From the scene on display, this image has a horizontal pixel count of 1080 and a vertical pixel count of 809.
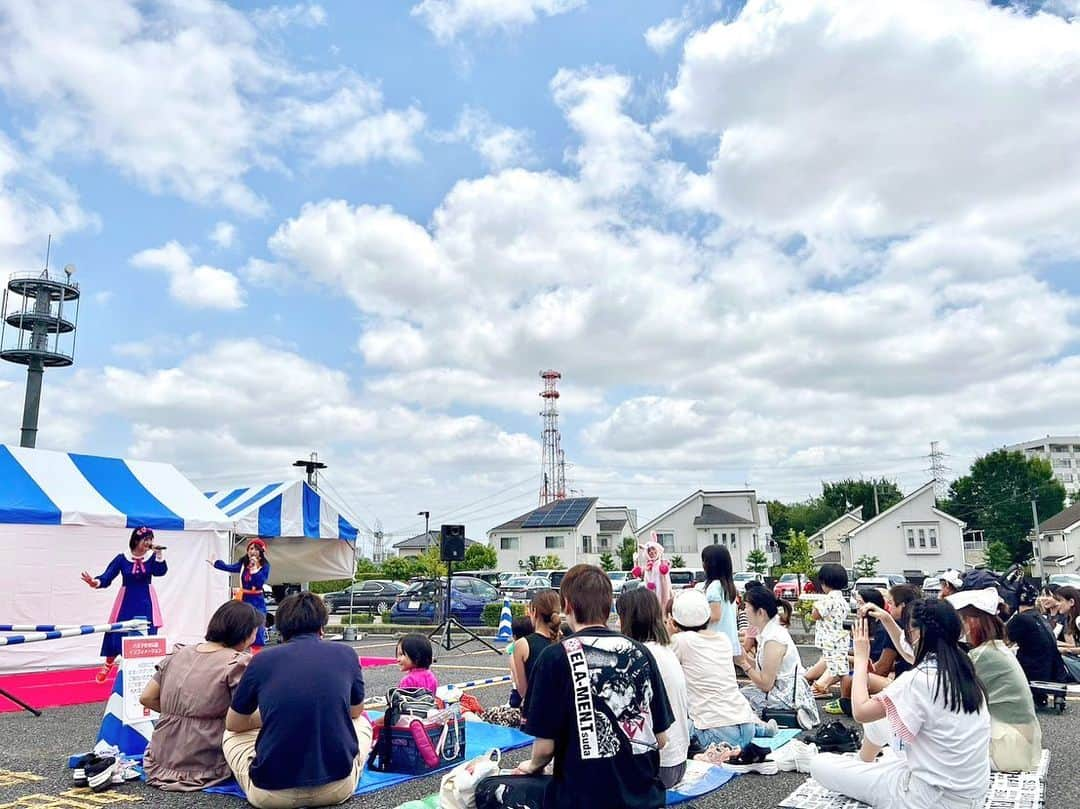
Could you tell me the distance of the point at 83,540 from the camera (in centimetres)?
1049

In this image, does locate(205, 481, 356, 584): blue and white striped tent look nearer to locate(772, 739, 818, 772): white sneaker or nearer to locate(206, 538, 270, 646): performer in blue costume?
locate(206, 538, 270, 646): performer in blue costume

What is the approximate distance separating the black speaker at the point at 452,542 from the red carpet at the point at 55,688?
5.41 metres

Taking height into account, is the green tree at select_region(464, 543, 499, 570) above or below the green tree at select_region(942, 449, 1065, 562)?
below

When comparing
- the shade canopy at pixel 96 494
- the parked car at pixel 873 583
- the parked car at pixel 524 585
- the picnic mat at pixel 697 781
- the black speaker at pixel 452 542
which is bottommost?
the picnic mat at pixel 697 781

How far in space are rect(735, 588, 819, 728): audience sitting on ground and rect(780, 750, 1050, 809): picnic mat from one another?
4.06 ft

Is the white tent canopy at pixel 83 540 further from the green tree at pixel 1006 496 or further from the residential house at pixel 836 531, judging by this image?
the residential house at pixel 836 531

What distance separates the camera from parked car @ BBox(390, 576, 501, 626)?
18453 millimetres

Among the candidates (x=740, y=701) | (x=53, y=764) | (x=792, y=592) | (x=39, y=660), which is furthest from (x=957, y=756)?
(x=792, y=592)

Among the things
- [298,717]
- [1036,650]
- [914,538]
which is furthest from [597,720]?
[914,538]

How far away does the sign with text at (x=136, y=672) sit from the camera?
5328mm

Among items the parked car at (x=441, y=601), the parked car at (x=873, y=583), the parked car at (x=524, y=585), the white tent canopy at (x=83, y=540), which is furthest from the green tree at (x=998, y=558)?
the white tent canopy at (x=83, y=540)

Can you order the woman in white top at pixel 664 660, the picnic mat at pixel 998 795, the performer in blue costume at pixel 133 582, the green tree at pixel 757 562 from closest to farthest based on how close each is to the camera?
the woman in white top at pixel 664 660 → the picnic mat at pixel 998 795 → the performer in blue costume at pixel 133 582 → the green tree at pixel 757 562

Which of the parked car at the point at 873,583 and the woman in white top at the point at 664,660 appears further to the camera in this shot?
the parked car at the point at 873,583

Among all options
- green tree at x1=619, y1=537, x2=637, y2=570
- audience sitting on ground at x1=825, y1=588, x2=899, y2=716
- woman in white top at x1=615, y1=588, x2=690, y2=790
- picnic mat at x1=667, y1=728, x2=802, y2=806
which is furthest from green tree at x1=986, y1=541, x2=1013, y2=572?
woman in white top at x1=615, y1=588, x2=690, y2=790
